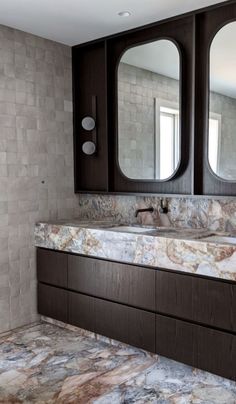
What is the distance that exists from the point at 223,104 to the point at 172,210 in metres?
0.89

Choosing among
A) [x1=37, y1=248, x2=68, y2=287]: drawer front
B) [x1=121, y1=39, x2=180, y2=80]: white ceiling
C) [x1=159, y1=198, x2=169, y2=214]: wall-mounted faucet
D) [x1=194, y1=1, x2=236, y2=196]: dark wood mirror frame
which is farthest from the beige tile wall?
[x1=194, y1=1, x2=236, y2=196]: dark wood mirror frame

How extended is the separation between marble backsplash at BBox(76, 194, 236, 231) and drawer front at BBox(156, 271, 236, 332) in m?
0.63

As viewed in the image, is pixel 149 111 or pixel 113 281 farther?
pixel 149 111

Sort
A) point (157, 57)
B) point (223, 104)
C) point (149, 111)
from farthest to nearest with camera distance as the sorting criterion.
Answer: point (149, 111), point (157, 57), point (223, 104)

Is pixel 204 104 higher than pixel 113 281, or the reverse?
pixel 204 104

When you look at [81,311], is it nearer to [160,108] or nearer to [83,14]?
[160,108]

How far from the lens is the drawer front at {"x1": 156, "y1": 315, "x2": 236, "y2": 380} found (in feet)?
7.50

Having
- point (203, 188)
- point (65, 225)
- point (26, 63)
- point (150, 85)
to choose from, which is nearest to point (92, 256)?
Result: point (65, 225)

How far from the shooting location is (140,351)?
9.18ft

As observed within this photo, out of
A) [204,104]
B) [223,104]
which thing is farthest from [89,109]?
[223,104]

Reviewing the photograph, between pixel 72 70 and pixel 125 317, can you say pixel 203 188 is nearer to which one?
pixel 125 317

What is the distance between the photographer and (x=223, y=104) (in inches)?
108

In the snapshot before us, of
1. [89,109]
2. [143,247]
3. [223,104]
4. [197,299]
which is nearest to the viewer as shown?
[197,299]

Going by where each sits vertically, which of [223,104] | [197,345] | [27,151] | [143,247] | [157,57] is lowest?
[197,345]
